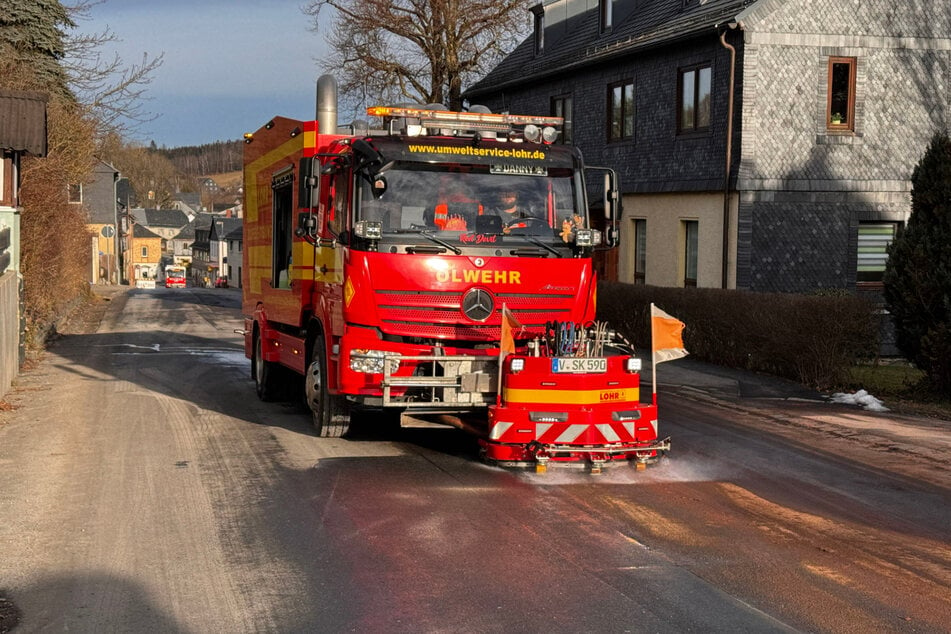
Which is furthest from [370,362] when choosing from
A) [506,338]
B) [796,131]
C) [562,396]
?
[796,131]

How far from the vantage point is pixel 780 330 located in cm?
1631

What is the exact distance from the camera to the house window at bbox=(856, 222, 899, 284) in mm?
23750

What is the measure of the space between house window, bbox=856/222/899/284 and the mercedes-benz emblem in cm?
1531

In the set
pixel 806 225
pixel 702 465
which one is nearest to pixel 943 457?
pixel 702 465

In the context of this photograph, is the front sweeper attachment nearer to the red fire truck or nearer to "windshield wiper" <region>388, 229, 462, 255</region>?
the red fire truck

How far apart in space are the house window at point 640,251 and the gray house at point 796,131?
1.93 metres

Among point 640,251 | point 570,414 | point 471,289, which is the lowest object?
point 570,414

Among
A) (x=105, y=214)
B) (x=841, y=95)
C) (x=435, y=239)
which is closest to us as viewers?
(x=435, y=239)

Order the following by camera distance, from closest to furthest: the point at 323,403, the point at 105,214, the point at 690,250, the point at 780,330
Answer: the point at 323,403, the point at 780,330, the point at 690,250, the point at 105,214

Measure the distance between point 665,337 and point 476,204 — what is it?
2.14 m

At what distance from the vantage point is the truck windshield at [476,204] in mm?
10523

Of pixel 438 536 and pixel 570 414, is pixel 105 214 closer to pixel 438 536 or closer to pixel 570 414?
pixel 570 414

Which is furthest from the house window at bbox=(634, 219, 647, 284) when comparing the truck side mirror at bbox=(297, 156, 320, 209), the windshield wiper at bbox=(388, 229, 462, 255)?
the windshield wiper at bbox=(388, 229, 462, 255)

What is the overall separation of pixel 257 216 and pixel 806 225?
41.7 ft
